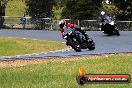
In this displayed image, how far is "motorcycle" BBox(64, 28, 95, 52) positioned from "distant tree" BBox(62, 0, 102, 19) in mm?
21375

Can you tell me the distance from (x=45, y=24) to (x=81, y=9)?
5.27 metres

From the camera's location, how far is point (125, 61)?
43.9 ft

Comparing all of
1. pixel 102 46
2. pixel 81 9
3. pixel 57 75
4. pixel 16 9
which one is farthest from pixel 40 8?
pixel 57 75

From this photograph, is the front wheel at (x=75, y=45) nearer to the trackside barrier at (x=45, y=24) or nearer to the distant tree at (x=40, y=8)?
the trackside barrier at (x=45, y=24)

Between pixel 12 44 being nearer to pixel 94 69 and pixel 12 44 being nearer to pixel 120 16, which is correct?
pixel 94 69

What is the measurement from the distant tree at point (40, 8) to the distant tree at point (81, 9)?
615 centimetres

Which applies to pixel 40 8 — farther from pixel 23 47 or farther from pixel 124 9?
pixel 23 47

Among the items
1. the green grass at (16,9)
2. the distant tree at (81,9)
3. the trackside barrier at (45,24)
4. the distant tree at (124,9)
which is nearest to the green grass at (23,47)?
the trackside barrier at (45,24)

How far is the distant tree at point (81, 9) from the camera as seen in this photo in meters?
40.7

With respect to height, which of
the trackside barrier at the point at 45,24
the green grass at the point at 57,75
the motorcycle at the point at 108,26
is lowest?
the trackside barrier at the point at 45,24

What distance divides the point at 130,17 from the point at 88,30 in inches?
277

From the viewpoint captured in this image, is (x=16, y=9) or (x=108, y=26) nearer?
(x=108, y=26)

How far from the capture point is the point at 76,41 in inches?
730

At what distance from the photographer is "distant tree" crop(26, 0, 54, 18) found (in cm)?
4800
